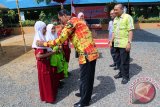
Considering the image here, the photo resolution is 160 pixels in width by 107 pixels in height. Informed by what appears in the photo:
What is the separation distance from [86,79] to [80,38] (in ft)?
2.70

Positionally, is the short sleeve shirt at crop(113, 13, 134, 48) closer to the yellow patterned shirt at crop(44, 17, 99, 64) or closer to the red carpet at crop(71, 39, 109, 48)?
the yellow patterned shirt at crop(44, 17, 99, 64)

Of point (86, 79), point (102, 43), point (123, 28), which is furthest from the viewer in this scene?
point (102, 43)

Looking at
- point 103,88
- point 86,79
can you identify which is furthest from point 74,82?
point 86,79

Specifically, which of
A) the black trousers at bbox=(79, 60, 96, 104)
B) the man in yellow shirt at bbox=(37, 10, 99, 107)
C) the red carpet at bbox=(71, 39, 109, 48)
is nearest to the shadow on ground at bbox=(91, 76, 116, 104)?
the black trousers at bbox=(79, 60, 96, 104)

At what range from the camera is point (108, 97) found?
552 cm

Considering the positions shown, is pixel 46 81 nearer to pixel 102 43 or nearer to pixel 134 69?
pixel 134 69

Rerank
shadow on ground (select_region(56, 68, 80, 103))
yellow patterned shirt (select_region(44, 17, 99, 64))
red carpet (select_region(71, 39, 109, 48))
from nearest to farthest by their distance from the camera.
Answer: yellow patterned shirt (select_region(44, 17, 99, 64)), shadow on ground (select_region(56, 68, 80, 103)), red carpet (select_region(71, 39, 109, 48))

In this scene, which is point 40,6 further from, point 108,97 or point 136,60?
point 108,97

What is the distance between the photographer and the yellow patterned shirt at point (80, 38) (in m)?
4.50

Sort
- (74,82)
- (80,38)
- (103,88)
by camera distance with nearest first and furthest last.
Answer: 1. (80,38)
2. (103,88)
3. (74,82)

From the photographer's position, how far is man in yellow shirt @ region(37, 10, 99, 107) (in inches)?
178

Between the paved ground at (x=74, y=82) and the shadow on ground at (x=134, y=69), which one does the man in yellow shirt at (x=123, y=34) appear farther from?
the shadow on ground at (x=134, y=69)

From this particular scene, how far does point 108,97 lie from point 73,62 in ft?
10.7

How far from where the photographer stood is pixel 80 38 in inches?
181
